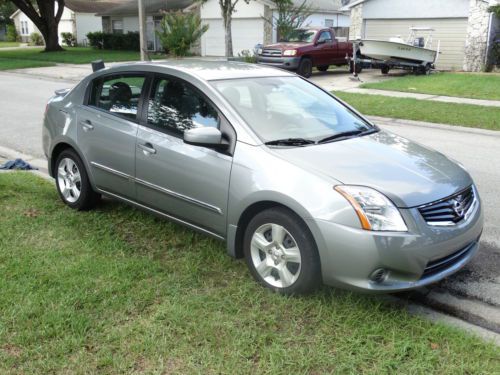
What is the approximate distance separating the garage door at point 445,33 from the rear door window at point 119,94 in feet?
66.6

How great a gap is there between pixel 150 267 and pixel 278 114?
5.23ft

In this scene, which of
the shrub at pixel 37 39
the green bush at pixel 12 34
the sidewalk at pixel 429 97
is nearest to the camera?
the sidewalk at pixel 429 97

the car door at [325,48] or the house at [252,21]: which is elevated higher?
the house at [252,21]

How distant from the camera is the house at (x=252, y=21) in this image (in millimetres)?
31344

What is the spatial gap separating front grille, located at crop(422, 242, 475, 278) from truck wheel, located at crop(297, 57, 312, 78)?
16999mm

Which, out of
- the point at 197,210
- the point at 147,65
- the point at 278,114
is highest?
the point at 147,65

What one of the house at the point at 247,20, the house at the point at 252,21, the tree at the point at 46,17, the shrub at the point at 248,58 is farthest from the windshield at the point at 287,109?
the tree at the point at 46,17

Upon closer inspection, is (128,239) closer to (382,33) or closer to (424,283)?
(424,283)

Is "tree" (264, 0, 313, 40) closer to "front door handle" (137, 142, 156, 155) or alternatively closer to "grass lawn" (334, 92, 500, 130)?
"grass lawn" (334, 92, 500, 130)

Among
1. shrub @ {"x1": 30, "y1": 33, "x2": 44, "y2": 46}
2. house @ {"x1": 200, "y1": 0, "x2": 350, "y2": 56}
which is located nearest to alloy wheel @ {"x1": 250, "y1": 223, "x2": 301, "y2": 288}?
house @ {"x1": 200, "y1": 0, "x2": 350, "y2": 56}

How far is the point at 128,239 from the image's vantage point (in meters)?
4.80

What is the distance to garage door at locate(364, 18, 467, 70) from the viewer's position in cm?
2231

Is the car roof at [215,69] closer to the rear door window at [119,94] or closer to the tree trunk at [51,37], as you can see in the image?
the rear door window at [119,94]

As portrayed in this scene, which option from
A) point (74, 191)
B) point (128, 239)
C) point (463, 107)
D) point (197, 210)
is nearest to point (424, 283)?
point (197, 210)
